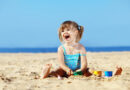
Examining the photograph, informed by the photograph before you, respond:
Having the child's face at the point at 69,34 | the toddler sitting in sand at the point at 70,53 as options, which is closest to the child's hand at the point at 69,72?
the toddler sitting in sand at the point at 70,53

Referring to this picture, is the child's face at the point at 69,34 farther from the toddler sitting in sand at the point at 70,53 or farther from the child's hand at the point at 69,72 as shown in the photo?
the child's hand at the point at 69,72

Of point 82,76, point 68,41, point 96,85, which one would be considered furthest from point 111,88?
point 68,41

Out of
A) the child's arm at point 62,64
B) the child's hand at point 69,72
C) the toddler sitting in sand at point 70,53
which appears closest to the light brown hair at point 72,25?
the toddler sitting in sand at point 70,53

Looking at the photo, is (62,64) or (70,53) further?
(70,53)

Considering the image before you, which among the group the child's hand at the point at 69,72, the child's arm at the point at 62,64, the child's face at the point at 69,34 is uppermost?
the child's face at the point at 69,34

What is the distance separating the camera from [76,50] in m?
4.94

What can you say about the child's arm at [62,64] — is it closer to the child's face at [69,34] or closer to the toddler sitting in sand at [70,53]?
the toddler sitting in sand at [70,53]

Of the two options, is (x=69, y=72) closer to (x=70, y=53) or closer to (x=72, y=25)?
(x=70, y=53)

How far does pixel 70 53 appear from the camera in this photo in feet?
16.3

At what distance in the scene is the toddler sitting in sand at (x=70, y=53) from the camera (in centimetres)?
488

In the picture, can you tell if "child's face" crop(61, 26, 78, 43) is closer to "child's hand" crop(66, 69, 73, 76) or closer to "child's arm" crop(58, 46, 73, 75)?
"child's arm" crop(58, 46, 73, 75)

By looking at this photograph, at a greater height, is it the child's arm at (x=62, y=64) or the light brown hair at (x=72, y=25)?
the light brown hair at (x=72, y=25)

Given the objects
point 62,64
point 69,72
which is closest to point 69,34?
point 62,64

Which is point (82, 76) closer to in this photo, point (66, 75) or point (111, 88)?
point (66, 75)
